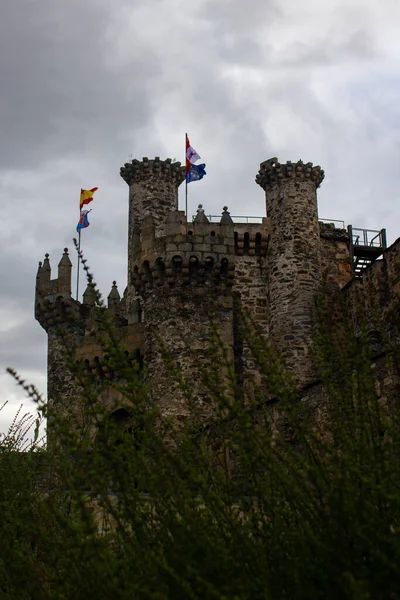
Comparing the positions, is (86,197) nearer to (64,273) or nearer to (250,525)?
(64,273)

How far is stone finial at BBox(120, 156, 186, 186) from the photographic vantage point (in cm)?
3306

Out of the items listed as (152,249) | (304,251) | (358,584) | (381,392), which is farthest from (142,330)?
(358,584)

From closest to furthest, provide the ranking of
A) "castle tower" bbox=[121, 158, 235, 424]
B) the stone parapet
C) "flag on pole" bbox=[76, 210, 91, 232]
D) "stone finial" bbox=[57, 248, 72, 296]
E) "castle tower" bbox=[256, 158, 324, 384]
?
"castle tower" bbox=[121, 158, 235, 424], the stone parapet, "castle tower" bbox=[256, 158, 324, 384], "stone finial" bbox=[57, 248, 72, 296], "flag on pole" bbox=[76, 210, 91, 232]

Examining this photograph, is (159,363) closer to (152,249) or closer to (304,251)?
(152,249)

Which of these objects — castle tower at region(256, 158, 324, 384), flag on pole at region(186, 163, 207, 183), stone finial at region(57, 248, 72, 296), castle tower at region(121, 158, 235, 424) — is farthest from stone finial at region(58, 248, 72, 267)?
castle tower at region(121, 158, 235, 424)

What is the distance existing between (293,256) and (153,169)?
852 cm

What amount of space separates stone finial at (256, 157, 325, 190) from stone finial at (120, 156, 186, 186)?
539cm

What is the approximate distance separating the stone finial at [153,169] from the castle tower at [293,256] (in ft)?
17.1

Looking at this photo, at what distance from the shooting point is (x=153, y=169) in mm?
33031

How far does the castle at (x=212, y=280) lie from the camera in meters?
17.2

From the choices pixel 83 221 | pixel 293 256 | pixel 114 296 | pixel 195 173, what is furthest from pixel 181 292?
pixel 83 221

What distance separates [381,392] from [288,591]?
33.3 feet

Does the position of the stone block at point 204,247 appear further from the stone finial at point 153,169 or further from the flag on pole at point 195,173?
the stone finial at point 153,169

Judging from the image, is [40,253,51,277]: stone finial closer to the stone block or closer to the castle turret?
the castle turret
